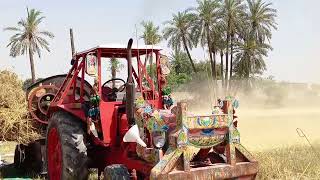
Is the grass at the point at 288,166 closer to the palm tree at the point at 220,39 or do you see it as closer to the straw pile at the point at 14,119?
the straw pile at the point at 14,119

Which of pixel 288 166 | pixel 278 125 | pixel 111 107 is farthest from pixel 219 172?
pixel 278 125

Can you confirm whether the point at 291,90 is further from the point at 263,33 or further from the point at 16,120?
the point at 16,120

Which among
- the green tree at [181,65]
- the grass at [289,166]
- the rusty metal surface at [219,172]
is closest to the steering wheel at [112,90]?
the rusty metal surface at [219,172]

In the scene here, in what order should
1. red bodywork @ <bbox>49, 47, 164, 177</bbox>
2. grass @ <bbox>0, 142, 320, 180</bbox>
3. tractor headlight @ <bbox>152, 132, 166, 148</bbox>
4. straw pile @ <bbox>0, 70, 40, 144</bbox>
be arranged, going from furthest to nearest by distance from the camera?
straw pile @ <bbox>0, 70, 40, 144</bbox> < grass @ <bbox>0, 142, 320, 180</bbox> < red bodywork @ <bbox>49, 47, 164, 177</bbox> < tractor headlight @ <bbox>152, 132, 166, 148</bbox>

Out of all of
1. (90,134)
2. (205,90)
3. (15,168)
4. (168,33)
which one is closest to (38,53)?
→ (168,33)

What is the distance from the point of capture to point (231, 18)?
149ft

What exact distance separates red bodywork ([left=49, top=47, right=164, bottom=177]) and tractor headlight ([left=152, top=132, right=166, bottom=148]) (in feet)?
1.19

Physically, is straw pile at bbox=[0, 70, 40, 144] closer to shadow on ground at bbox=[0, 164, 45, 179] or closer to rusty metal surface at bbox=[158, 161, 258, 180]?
shadow on ground at bbox=[0, 164, 45, 179]

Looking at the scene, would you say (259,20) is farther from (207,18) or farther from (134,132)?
(134,132)

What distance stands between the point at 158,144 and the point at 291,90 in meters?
44.0

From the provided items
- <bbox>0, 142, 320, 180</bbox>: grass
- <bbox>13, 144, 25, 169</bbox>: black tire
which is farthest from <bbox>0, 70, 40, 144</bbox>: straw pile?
<bbox>0, 142, 320, 180</bbox>: grass

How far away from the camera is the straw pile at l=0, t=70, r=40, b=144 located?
10289 millimetres

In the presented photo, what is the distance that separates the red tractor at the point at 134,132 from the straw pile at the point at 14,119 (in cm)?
Answer: 126

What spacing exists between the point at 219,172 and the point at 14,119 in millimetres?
5303
